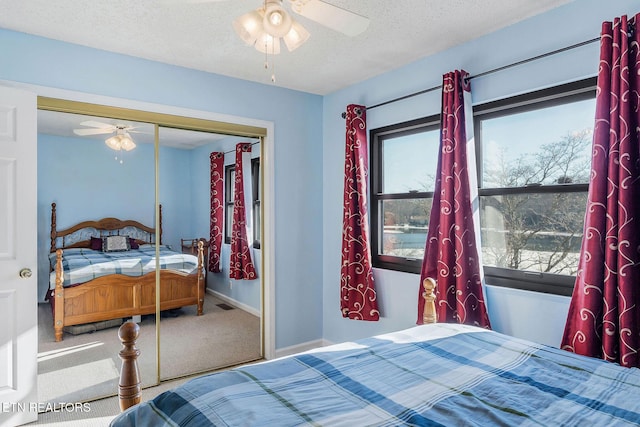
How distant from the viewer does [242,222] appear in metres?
3.63

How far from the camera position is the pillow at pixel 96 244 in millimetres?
2939

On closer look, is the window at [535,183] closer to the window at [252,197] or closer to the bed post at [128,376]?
the window at [252,197]

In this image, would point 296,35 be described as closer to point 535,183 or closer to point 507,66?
point 507,66

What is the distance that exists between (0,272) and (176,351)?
137 centimetres

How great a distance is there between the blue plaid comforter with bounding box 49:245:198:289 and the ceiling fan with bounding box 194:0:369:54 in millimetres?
2019

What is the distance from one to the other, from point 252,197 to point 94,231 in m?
1.29

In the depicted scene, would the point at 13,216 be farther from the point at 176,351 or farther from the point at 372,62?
the point at 372,62

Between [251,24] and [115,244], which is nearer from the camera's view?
[251,24]

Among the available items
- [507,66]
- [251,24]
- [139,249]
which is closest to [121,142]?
[139,249]

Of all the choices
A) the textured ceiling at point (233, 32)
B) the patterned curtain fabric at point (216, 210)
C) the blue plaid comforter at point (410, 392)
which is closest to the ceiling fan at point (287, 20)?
the textured ceiling at point (233, 32)

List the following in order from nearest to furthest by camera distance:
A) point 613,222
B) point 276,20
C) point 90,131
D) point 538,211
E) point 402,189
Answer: point 276,20 → point 613,222 → point 538,211 → point 90,131 → point 402,189

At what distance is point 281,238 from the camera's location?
373cm

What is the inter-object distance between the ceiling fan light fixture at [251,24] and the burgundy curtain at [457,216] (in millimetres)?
1475

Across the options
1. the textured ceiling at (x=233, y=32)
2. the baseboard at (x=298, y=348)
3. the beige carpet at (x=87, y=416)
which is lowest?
the beige carpet at (x=87, y=416)
